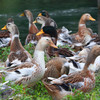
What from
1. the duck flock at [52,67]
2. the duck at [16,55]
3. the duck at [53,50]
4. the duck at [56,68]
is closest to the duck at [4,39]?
the duck flock at [52,67]

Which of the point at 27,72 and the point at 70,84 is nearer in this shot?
the point at 70,84

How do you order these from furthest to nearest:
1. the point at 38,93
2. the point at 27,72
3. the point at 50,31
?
the point at 50,31, the point at 27,72, the point at 38,93

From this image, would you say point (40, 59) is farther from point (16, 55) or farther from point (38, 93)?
point (16, 55)

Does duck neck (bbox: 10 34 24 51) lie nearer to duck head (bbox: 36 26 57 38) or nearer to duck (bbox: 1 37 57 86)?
duck (bbox: 1 37 57 86)

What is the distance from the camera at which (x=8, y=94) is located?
385 centimetres

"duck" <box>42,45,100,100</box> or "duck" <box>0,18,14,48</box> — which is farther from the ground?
"duck" <box>42,45,100,100</box>

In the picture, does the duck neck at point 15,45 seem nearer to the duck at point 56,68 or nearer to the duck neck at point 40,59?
the duck at point 56,68

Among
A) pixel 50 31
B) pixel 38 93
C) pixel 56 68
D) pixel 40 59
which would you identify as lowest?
pixel 56 68

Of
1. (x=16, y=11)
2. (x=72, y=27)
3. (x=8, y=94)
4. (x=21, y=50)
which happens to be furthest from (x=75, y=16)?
(x=8, y=94)

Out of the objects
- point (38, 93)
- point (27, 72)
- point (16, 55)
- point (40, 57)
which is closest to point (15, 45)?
point (16, 55)

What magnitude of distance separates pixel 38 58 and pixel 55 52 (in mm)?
1868

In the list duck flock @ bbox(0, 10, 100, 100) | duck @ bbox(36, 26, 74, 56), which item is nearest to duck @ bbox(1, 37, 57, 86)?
duck flock @ bbox(0, 10, 100, 100)

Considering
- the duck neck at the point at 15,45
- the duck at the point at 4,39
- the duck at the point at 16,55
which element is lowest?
the duck at the point at 4,39

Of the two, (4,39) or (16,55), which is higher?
(16,55)
